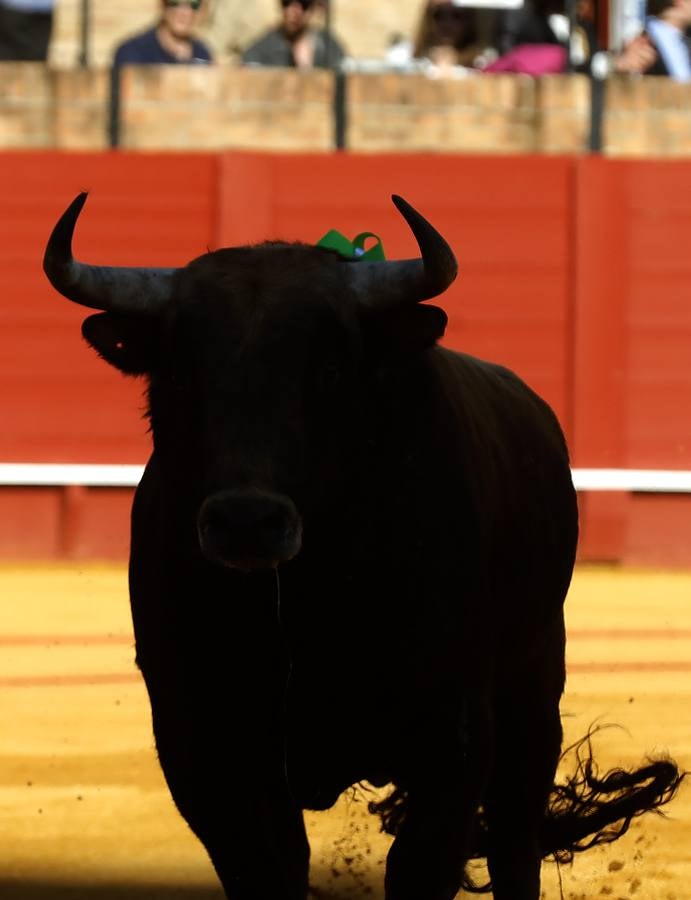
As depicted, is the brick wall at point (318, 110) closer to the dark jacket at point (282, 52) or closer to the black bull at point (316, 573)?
the dark jacket at point (282, 52)

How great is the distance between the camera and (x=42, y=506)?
8.16 meters

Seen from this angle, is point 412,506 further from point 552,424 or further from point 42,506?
point 42,506

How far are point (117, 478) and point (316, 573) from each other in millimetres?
5772

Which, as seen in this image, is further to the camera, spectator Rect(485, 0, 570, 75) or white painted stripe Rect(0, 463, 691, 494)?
spectator Rect(485, 0, 570, 75)

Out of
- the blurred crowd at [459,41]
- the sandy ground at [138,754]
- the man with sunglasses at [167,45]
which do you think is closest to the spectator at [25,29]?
the blurred crowd at [459,41]

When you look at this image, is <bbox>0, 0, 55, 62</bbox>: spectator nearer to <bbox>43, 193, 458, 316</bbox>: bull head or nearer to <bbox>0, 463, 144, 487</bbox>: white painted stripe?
<bbox>0, 463, 144, 487</bbox>: white painted stripe

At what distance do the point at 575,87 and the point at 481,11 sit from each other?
2.49ft

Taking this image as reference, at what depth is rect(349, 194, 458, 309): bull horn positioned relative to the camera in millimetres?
2400

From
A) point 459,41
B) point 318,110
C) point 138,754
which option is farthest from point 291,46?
point 138,754

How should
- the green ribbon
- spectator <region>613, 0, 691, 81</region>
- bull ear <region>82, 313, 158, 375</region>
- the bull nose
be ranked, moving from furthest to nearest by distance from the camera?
spectator <region>613, 0, 691, 81</region>
the green ribbon
bull ear <region>82, 313, 158, 375</region>
the bull nose

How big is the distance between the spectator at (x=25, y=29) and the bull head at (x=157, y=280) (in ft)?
21.6

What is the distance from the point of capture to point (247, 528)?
82.7 inches

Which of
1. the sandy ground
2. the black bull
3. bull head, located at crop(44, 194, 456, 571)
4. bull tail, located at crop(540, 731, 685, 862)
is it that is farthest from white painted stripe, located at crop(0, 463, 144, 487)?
bull head, located at crop(44, 194, 456, 571)

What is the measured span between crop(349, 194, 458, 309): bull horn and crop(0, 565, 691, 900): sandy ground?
1.16 m
